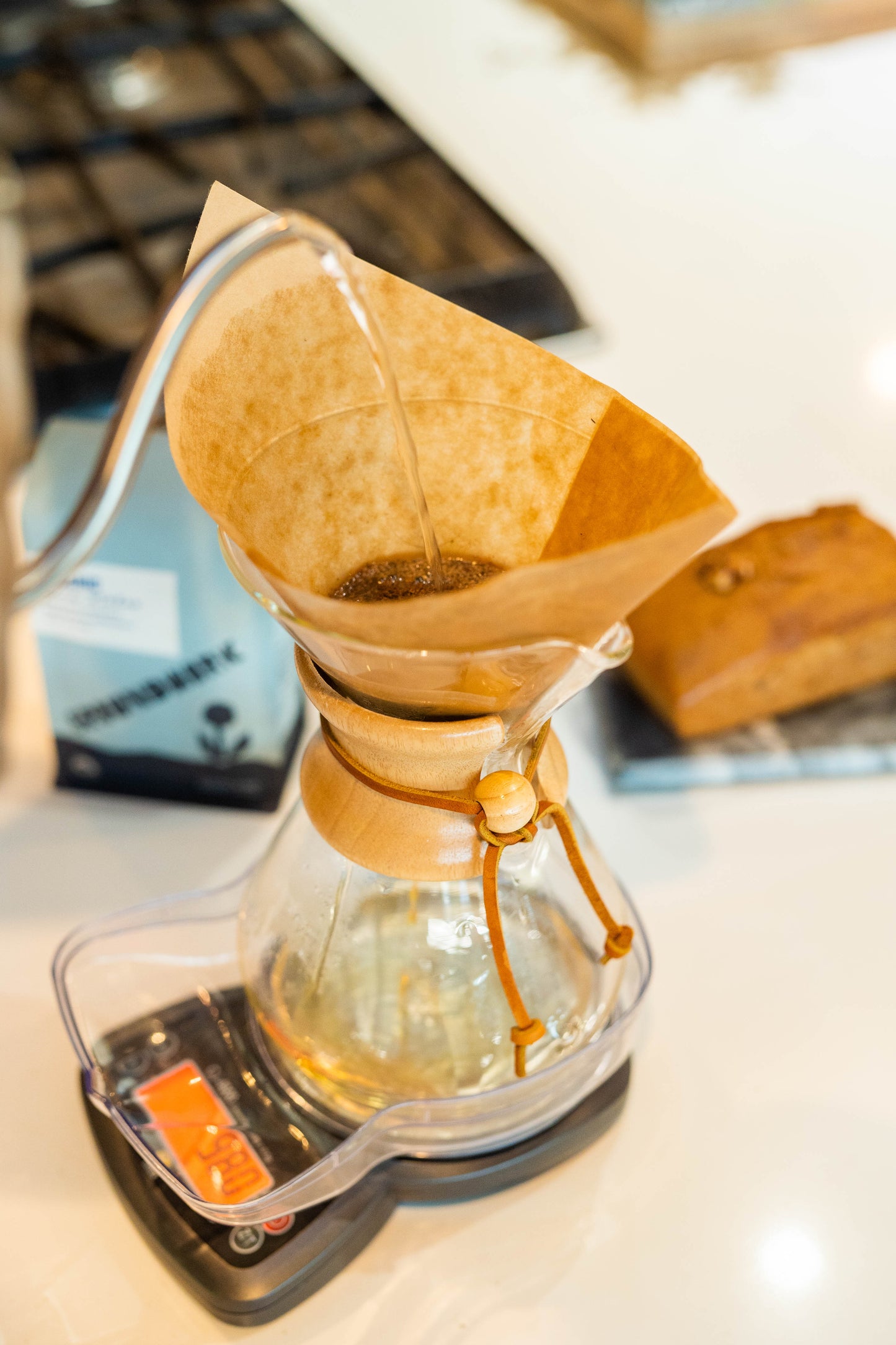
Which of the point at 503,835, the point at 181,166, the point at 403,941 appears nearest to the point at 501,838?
the point at 503,835

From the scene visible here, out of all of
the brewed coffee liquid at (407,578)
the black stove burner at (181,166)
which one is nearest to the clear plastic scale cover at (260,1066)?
the brewed coffee liquid at (407,578)

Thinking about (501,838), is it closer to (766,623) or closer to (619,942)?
(619,942)

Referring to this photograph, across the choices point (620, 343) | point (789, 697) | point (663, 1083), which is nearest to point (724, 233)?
point (620, 343)

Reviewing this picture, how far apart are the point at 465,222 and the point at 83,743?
2.35 feet

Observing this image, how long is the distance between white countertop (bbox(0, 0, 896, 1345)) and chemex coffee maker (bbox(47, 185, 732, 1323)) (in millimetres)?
24

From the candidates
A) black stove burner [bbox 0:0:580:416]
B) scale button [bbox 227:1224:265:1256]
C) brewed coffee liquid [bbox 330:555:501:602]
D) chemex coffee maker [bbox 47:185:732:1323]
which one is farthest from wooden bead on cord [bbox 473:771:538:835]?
black stove burner [bbox 0:0:580:416]

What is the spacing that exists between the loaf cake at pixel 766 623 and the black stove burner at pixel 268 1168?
24 cm

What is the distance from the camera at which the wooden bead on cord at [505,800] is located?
0.39 meters

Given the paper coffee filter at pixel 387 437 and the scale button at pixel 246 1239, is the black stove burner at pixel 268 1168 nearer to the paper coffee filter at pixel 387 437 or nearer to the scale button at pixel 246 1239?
the scale button at pixel 246 1239

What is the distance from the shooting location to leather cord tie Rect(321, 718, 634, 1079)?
15.7 inches

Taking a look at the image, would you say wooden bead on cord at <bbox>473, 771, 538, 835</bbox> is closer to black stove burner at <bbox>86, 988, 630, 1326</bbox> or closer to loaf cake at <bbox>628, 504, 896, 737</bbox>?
black stove burner at <bbox>86, 988, 630, 1326</bbox>

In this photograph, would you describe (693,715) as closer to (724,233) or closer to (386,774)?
(386,774)

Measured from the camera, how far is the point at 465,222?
3.67 ft

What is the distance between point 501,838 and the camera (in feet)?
1.30
